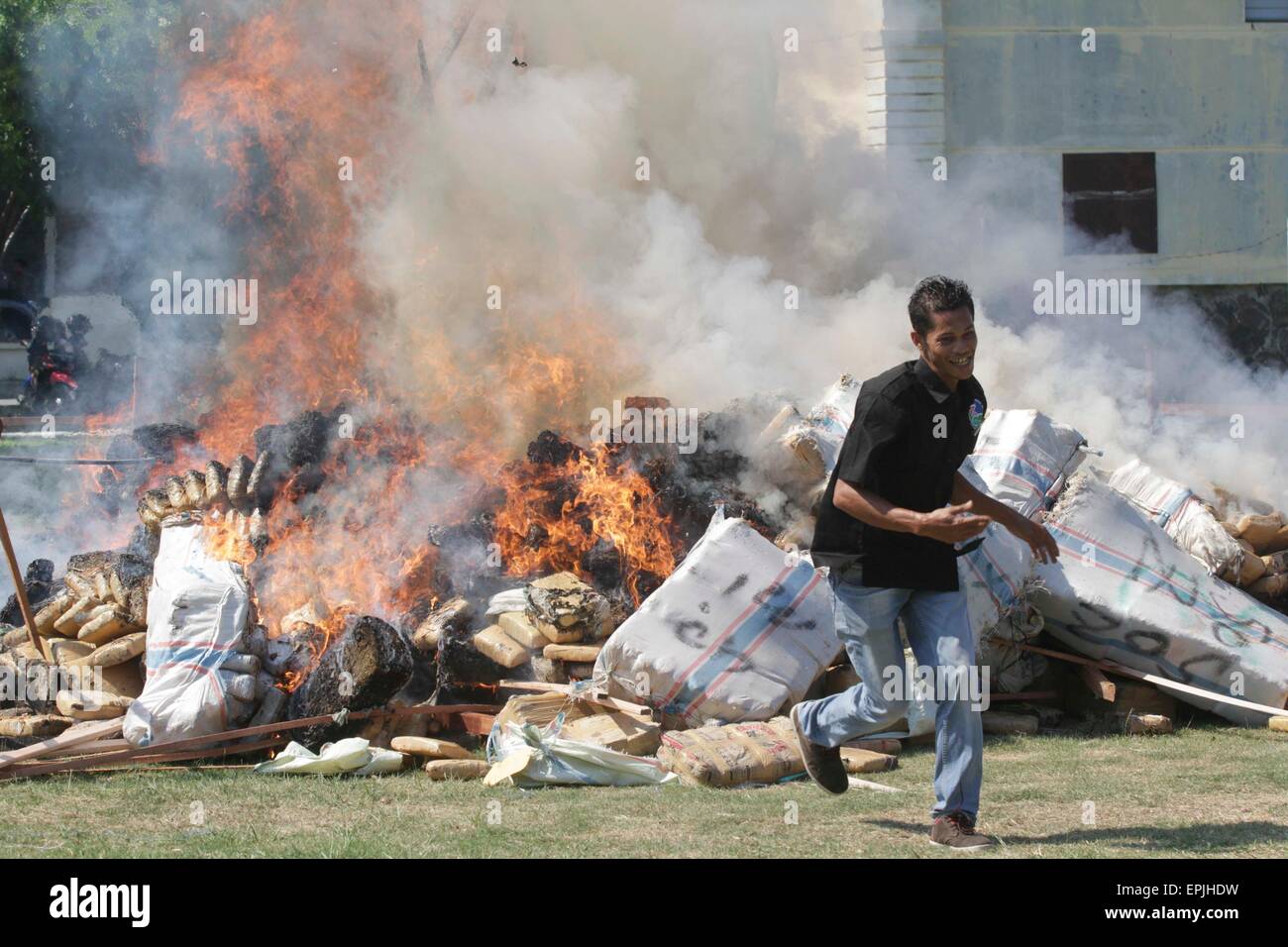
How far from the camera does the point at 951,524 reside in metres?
4.28

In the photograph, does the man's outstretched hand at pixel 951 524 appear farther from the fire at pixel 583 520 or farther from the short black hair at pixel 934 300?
the fire at pixel 583 520

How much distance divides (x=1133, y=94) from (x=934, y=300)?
47.3 ft

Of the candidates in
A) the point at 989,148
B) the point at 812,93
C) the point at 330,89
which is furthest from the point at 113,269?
the point at 989,148

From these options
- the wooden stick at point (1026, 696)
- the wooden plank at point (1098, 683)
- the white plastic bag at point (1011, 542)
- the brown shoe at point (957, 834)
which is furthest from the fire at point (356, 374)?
the brown shoe at point (957, 834)

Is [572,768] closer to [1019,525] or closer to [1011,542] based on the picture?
[1019,525]

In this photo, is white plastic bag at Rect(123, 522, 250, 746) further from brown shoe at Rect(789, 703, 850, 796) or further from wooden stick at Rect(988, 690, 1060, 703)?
wooden stick at Rect(988, 690, 1060, 703)

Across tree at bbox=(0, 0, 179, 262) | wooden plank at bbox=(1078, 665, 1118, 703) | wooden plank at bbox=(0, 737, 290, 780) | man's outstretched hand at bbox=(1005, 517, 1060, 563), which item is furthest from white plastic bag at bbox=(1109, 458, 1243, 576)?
tree at bbox=(0, 0, 179, 262)

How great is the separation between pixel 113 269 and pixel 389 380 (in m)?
13.3

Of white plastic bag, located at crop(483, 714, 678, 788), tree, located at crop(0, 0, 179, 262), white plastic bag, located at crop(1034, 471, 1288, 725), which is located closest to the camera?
white plastic bag, located at crop(483, 714, 678, 788)

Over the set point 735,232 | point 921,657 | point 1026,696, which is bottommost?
point 1026,696

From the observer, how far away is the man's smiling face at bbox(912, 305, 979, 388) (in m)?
4.61

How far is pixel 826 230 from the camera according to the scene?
15.4 m

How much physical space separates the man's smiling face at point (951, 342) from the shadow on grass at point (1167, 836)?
154cm

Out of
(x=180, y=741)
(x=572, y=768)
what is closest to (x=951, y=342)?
(x=572, y=768)
